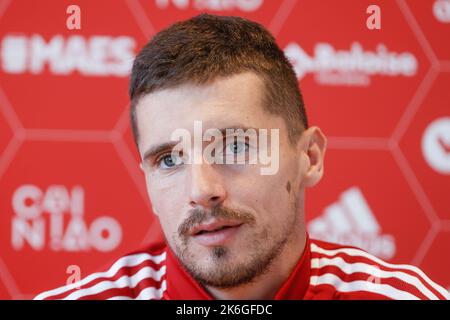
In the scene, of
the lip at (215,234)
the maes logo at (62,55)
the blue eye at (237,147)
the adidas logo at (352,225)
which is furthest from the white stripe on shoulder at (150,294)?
the maes logo at (62,55)

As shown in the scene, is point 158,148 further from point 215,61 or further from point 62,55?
point 62,55

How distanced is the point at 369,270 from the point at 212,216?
1.55 feet

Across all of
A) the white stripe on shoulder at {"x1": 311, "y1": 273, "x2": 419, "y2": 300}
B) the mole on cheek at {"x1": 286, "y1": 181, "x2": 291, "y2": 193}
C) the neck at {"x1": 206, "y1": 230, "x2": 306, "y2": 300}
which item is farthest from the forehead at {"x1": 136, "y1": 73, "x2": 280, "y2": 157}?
the white stripe on shoulder at {"x1": 311, "y1": 273, "x2": 419, "y2": 300}

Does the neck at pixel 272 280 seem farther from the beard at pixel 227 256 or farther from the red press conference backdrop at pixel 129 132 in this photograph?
the red press conference backdrop at pixel 129 132

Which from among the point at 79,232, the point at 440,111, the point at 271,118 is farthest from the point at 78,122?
the point at 440,111

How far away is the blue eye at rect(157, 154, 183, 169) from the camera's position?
1121 millimetres

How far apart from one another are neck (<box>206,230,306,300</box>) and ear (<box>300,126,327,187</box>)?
0.12m

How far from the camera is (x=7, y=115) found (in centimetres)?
176

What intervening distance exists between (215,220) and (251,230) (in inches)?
3.3

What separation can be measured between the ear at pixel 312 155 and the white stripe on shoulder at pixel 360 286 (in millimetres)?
212

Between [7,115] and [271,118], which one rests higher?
[7,115]

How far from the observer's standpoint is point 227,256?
108 centimetres

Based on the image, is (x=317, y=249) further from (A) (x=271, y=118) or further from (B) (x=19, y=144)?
(B) (x=19, y=144)
